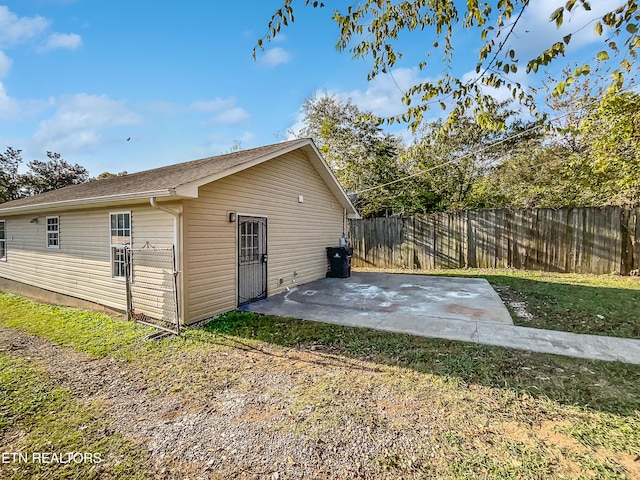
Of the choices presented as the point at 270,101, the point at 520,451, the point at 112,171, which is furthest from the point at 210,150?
the point at 520,451

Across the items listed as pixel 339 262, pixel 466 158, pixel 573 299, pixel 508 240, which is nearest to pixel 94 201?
pixel 339 262

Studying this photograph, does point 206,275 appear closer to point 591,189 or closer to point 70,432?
point 70,432

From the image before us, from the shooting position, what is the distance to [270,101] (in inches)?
379

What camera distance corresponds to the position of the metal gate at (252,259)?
691 cm

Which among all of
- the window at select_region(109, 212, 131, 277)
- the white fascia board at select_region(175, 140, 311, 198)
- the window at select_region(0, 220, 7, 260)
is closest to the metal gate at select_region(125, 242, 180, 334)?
the window at select_region(109, 212, 131, 277)

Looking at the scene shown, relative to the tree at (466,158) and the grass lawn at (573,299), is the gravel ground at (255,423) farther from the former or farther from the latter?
the tree at (466,158)

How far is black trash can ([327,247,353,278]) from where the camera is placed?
34.5 ft

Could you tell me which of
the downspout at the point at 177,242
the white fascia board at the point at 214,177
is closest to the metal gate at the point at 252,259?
the white fascia board at the point at 214,177

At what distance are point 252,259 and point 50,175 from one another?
2605cm

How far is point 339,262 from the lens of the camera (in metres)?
10.5

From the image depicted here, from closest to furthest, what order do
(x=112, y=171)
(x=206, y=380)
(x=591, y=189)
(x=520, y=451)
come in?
1. (x=520, y=451)
2. (x=206, y=380)
3. (x=591, y=189)
4. (x=112, y=171)

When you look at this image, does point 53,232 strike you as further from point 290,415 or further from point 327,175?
point 290,415

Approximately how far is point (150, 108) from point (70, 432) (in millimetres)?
13624

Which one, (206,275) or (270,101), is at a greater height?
(270,101)
